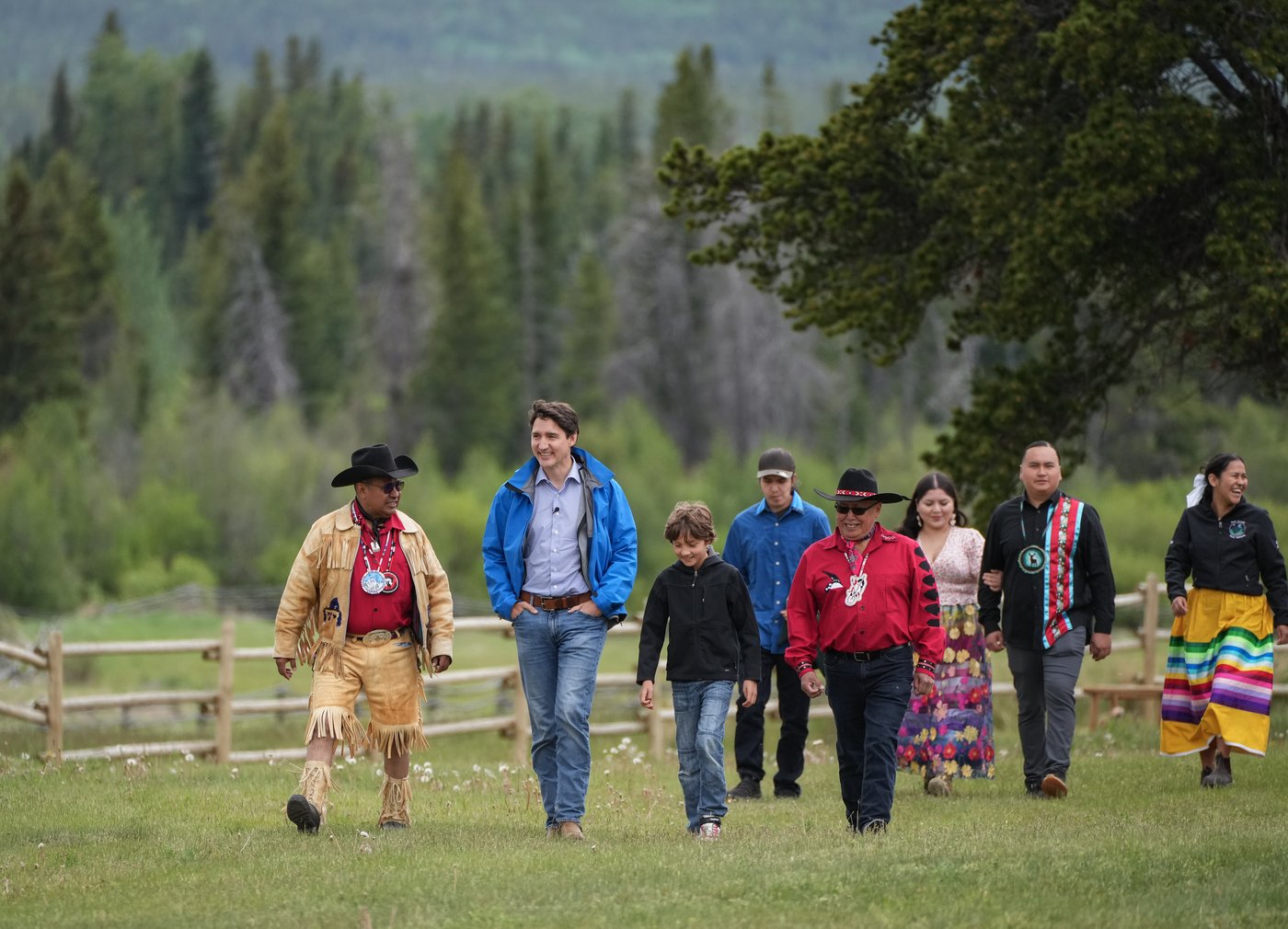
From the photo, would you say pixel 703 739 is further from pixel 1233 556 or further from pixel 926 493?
pixel 1233 556

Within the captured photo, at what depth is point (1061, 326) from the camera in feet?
56.5

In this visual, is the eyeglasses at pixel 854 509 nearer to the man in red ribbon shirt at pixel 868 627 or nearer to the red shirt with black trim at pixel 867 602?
the man in red ribbon shirt at pixel 868 627

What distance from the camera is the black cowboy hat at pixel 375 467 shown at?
29.6ft

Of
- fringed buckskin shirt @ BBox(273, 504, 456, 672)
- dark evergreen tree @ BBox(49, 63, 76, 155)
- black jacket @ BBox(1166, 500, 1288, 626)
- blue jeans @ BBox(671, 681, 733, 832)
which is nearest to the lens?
blue jeans @ BBox(671, 681, 733, 832)

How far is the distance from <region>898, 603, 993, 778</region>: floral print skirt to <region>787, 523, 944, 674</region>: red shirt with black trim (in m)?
2.06

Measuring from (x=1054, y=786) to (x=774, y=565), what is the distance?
6.95 ft

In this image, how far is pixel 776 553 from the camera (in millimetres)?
11133

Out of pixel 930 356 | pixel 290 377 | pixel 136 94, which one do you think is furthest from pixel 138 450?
pixel 136 94

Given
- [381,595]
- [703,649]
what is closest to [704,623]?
[703,649]

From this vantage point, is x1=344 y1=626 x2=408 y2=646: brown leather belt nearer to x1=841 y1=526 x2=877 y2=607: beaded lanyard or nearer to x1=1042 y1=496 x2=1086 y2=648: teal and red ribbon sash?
x1=841 y1=526 x2=877 y2=607: beaded lanyard

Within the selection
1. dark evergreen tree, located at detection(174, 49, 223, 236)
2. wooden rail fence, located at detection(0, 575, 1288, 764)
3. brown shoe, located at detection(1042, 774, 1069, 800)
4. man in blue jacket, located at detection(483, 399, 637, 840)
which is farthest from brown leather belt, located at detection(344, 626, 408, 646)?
dark evergreen tree, located at detection(174, 49, 223, 236)

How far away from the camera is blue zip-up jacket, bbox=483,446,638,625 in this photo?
29.2ft

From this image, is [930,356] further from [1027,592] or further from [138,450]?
[1027,592]

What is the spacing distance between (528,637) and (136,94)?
116711 mm
